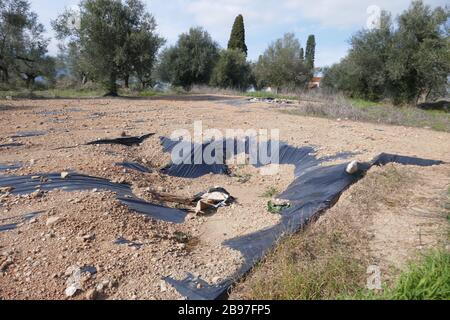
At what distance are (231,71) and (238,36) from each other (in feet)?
19.9

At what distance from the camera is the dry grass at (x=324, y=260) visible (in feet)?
6.86

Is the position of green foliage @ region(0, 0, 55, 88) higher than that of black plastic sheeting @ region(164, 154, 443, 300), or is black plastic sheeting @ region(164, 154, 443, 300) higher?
green foliage @ region(0, 0, 55, 88)

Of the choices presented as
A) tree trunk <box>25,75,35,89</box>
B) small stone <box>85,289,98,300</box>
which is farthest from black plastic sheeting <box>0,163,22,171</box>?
tree trunk <box>25,75,35,89</box>

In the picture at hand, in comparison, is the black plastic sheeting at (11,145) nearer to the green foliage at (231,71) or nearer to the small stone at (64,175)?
the small stone at (64,175)

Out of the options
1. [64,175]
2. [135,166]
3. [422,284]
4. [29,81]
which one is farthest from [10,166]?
[29,81]

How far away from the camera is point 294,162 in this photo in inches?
190

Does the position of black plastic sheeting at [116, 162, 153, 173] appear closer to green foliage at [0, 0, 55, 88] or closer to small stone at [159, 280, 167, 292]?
small stone at [159, 280, 167, 292]

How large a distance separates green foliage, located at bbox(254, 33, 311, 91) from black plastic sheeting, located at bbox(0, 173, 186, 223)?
22.5m

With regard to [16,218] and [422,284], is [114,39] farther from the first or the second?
[422,284]

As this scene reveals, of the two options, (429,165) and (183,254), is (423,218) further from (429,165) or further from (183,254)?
(183,254)

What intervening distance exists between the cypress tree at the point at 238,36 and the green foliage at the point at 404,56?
511 inches

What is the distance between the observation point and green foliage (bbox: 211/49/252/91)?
22781mm

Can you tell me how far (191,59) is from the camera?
21703 mm

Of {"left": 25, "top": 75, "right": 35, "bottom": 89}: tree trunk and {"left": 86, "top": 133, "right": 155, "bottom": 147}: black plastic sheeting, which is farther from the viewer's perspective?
{"left": 25, "top": 75, "right": 35, "bottom": 89}: tree trunk
